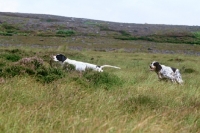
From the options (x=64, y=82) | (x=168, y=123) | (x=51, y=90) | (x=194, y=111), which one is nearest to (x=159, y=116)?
(x=168, y=123)

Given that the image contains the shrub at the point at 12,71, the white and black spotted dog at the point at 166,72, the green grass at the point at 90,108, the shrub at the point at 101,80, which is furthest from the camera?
the white and black spotted dog at the point at 166,72

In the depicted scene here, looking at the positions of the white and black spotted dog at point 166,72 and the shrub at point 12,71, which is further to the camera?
the white and black spotted dog at point 166,72

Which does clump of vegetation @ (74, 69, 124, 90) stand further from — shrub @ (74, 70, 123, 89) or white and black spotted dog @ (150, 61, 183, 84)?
white and black spotted dog @ (150, 61, 183, 84)

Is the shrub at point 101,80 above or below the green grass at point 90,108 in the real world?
below

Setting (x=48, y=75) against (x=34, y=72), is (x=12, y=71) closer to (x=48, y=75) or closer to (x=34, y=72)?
(x=34, y=72)

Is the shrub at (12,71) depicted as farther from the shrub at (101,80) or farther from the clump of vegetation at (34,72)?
the shrub at (101,80)

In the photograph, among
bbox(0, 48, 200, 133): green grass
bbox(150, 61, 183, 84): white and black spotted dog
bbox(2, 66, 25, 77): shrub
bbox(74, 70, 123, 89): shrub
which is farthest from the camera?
bbox(150, 61, 183, 84): white and black spotted dog

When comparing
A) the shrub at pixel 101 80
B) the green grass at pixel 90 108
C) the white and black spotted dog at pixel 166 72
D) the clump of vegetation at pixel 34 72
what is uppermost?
the green grass at pixel 90 108

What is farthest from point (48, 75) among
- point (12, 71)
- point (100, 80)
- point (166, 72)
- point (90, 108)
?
point (166, 72)

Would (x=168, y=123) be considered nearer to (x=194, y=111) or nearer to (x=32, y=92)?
(x=194, y=111)

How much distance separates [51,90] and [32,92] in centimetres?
46

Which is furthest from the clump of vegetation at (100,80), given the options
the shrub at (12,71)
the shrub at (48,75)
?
the shrub at (12,71)

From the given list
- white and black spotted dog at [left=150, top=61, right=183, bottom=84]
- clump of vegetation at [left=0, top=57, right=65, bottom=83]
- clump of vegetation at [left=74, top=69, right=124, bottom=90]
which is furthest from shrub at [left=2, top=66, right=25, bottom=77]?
white and black spotted dog at [left=150, top=61, right=183, bottom=84]

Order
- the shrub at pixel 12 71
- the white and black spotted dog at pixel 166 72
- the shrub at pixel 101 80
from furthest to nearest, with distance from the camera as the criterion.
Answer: the white and black spotted dog at pixel 166 72
the shrub at pixel 101 80
the shrub at pixel 12 71
